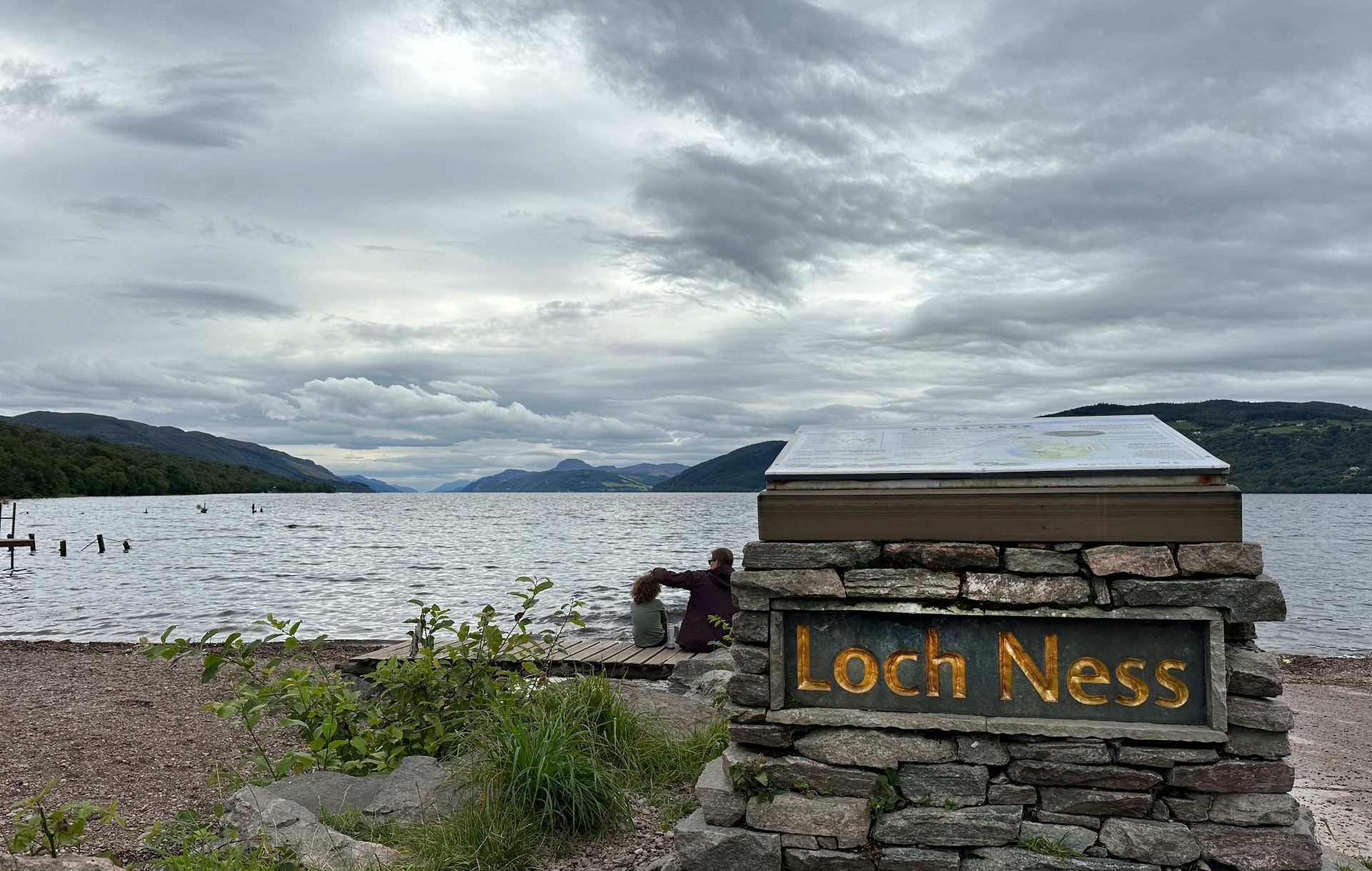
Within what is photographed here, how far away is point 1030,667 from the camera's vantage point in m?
3.92

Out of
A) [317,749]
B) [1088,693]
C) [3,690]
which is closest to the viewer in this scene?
[1088,693]

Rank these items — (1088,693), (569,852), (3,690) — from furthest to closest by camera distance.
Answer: (3,690) → (569,852) → (1088,693)

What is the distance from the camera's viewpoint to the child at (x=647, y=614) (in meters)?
9.71

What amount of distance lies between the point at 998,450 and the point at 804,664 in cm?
143

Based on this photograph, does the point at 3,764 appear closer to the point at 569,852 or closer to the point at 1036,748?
the point at 569,852

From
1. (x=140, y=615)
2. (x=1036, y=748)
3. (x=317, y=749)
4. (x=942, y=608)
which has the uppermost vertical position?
(x=942, y=608)

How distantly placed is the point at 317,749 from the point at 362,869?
178 centimetres

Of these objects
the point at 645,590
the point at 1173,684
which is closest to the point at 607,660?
the point at 645,590

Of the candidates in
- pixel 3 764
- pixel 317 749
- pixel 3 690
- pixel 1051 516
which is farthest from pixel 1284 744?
pixel 3 690

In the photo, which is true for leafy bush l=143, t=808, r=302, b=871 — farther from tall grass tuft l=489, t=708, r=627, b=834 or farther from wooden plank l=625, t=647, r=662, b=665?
wooden plank l=625, t=647, r=662, b=665

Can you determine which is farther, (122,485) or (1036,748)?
(122,485)

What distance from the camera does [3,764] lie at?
24.3ft

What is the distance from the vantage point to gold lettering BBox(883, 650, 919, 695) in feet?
13.2

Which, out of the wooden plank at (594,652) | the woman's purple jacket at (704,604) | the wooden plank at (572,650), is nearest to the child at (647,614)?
the woman's purple jacket at (704,604)
